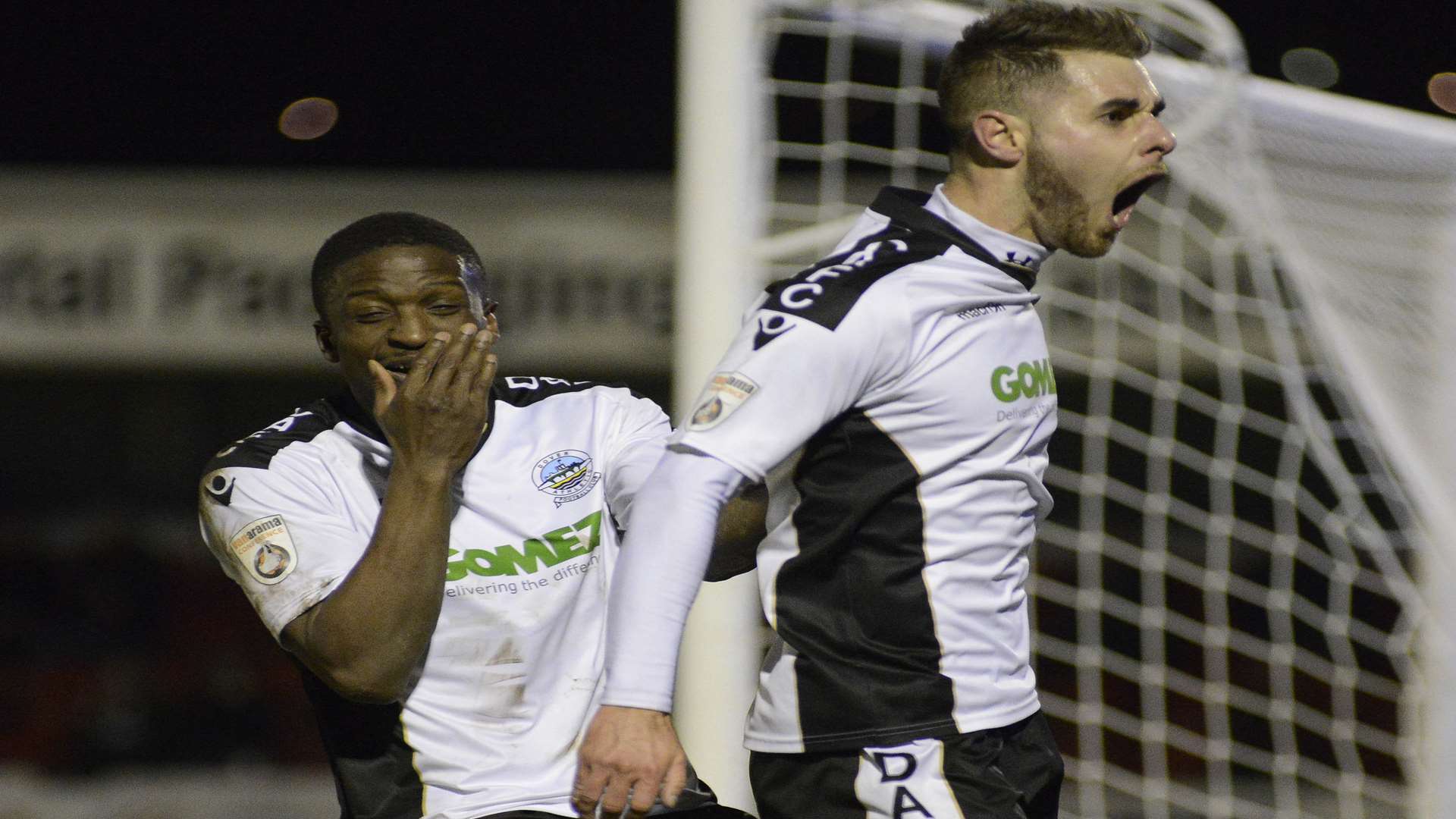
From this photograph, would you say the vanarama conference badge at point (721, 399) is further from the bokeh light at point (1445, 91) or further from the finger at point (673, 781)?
the bokeh light at point (1445, 91)

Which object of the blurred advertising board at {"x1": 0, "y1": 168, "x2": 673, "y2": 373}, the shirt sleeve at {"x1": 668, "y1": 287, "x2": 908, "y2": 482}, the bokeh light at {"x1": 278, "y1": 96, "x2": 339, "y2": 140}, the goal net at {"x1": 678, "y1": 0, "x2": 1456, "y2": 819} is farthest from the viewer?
the bokeh light at {"x1": 278, "y1": 96, "x2": 339, "y2": 140}

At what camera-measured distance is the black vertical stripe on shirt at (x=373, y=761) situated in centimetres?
209

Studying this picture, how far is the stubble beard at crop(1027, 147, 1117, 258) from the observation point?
214 centimetres

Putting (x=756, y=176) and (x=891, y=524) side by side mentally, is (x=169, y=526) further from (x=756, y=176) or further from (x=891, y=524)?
(x=891, y=524)

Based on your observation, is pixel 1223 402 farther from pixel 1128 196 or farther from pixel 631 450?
pixel 631 450

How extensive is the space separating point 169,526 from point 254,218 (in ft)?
12.2

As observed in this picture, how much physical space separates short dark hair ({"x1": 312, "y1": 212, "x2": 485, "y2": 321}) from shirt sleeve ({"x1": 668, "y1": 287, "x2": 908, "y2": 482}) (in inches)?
20.6

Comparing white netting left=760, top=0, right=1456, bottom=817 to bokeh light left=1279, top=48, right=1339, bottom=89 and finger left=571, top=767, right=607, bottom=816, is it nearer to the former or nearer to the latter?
finger left=571, top=767, right=607, bottom=816

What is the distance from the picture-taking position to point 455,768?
2080 millimetres

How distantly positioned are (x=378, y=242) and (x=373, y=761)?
74cm

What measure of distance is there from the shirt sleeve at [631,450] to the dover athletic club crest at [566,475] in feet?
0.10

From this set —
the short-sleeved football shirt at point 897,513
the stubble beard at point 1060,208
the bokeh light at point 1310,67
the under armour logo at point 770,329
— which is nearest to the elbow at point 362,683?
the short-sleeved football shirt at point 897,513

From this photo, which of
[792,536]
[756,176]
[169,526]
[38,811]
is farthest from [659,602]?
[169,526]

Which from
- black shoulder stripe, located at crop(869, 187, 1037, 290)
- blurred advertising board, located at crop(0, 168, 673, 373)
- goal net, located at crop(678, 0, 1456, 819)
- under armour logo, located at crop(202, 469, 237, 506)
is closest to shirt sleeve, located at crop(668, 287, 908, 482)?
black shoulder stripe, located at crop(869, 187, 1037, 290)
